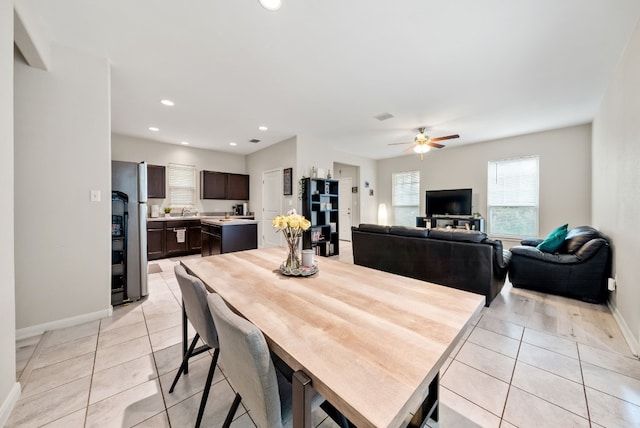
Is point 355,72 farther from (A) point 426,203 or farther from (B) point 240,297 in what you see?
(A) point 426,203

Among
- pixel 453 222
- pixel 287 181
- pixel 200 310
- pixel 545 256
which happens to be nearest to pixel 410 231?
pixel 545 256

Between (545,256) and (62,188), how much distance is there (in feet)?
17.8

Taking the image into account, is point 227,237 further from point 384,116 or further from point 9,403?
point 384,116

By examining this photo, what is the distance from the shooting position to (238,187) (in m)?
6.68

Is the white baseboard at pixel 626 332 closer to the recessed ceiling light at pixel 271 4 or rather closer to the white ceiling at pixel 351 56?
the white ceiling at pixel 351 56

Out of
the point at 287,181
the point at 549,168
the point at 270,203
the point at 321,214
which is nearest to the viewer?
the point at 549,168

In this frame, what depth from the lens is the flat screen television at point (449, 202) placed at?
5.77 meters

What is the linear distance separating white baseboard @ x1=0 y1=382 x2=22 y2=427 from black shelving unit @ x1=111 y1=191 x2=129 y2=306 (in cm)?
142

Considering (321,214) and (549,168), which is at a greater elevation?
(549,168)

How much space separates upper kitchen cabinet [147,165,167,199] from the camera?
537 cm

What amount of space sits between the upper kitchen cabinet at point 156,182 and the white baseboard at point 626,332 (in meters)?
7.26

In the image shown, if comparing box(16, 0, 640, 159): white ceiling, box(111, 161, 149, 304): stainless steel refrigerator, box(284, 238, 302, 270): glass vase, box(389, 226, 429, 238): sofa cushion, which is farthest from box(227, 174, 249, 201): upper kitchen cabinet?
box(284, 238, 302, 270): glass vase

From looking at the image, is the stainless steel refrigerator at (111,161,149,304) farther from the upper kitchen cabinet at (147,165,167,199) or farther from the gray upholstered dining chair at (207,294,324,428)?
the upper kitchen cabinet at (147,165,167,199)

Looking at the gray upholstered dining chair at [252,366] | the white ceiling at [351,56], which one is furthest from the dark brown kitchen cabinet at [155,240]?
the gray upholstered dining chair at [252,366]
